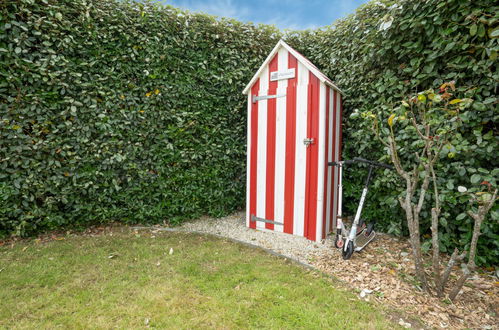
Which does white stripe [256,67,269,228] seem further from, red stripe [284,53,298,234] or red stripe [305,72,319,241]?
red stripe [305,72,319,241]

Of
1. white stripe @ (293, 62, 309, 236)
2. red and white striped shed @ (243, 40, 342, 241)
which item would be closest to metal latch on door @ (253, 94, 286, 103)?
red and white striped shed @ (243, 40, 342, 241)

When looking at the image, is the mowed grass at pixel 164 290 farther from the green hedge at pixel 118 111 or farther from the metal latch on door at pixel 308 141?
the metal latch on door at pixel 308 141

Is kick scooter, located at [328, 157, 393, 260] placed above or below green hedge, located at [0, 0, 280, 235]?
→ below

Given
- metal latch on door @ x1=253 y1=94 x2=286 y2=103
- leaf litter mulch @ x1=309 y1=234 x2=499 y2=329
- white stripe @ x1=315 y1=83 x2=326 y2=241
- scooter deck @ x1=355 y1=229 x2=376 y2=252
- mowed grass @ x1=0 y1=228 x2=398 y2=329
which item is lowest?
leaf litter mulch @ x1=309 y1=234 x2=499 y2=329

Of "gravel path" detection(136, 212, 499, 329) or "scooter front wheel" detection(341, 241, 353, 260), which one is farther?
"scooter front wheel" detection(341, 241, 353, 260)

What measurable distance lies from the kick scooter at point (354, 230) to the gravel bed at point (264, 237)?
0.84 ft

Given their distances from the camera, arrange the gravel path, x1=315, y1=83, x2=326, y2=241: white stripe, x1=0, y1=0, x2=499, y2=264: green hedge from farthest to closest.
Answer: x1=315, y1=83, x2=326, y2=241: white stripe
x1=0, y1=0, x2=499, y2=264: green hedge
the gravel path

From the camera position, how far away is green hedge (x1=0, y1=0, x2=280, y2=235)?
294cm

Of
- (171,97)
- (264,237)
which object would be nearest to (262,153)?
(264,237)

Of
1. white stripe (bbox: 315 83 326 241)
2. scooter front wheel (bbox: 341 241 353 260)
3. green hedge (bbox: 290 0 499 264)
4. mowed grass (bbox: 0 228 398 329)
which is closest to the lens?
mowed grass (bbox: 0 228 398 329)

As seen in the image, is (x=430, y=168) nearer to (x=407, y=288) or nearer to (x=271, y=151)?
(x=407, y=288)

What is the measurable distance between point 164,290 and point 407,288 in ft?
7.05

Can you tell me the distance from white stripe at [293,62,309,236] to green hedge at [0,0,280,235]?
1.16 meters

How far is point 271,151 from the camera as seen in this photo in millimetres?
3607
